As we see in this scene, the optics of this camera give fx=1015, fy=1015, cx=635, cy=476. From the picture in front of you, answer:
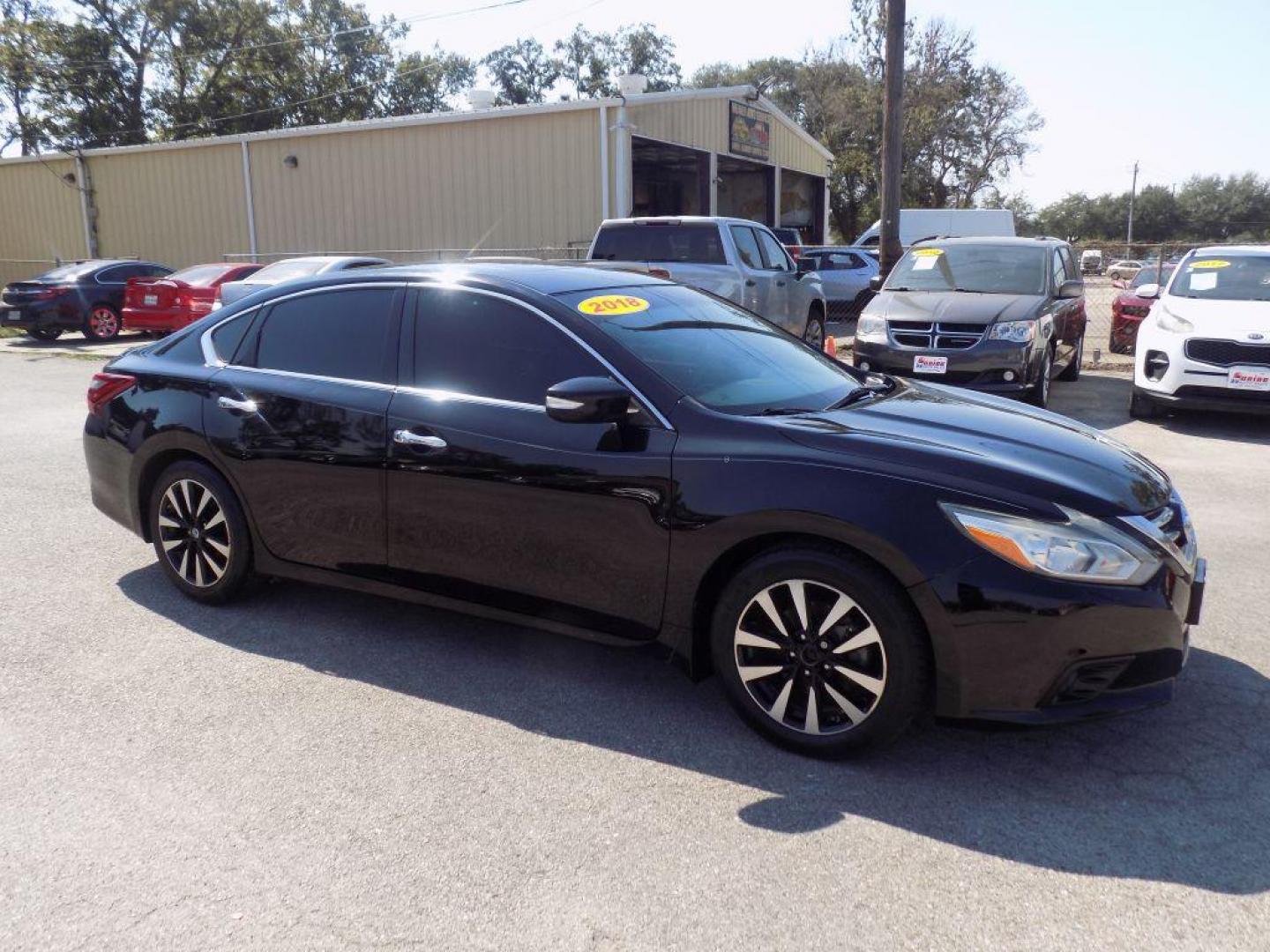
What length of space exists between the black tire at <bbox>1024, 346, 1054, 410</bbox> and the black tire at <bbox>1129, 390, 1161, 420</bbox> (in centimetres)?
80

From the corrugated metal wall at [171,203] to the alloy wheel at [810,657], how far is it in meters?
22.9

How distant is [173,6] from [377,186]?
26.6m

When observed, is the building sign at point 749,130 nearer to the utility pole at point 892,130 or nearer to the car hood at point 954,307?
the utility pole at point 892,130

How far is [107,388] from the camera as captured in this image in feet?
16.4

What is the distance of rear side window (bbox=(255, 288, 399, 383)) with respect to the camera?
4219mm

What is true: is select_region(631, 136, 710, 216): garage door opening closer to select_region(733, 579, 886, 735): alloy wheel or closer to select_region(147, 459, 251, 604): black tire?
select_region(147, 459, 251, 604): black tire

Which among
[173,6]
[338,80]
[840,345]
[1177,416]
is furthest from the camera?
[338,80]

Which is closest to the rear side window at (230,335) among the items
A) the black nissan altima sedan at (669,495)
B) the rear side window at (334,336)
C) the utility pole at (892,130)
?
the black nissan altima sedan at (669,495)

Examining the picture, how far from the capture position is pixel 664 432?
351 cm

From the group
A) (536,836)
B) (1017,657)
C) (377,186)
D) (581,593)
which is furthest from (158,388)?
(377,186)

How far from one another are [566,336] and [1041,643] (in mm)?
1943

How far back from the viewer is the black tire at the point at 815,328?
47.4 feet

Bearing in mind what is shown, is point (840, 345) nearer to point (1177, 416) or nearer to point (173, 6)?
point (1177, 416)

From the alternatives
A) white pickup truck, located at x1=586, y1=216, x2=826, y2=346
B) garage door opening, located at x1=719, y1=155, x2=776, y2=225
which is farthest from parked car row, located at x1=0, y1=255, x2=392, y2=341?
garage door opening, located at x1=719, y1=155, x2=776, y2=225
